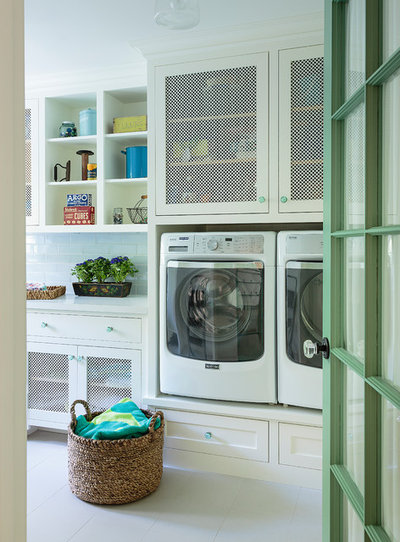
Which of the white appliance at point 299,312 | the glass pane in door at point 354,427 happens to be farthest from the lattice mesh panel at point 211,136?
the glass pane in door at point 354,427

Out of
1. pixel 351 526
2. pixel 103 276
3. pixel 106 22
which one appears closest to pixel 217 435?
pixel 103 276

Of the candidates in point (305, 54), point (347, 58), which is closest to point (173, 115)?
point (305, 54)

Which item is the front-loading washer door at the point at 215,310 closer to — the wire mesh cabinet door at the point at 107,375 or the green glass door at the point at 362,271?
the wire mesh cabinet door at the point at 107,375

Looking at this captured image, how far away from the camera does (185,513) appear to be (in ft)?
7.71

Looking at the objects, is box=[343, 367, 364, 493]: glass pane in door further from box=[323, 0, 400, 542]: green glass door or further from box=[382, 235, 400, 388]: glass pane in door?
box=[382, 235, 400, 388]: glass pane in door

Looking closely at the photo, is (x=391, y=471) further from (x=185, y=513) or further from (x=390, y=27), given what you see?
(x=185, y=513)

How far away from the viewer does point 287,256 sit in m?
2.57

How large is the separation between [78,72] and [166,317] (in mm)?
1796

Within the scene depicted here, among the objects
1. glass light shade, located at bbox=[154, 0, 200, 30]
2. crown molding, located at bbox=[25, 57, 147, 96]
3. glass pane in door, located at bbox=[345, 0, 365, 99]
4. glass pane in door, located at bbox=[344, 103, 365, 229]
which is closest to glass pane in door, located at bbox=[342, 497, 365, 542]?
glass pane in door, located at bbox=[344, 103, 365, 229]

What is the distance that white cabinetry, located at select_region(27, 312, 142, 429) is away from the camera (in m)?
2.98

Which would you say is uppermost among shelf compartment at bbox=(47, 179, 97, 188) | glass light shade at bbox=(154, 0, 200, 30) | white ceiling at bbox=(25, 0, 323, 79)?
white ceiling at bbox=(25, 0, 323, 79)

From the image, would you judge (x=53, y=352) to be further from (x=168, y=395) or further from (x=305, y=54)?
(x=305, y=54)

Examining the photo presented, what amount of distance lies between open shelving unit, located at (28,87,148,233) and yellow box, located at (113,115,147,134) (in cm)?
4

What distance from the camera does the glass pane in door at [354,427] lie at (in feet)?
3.86
